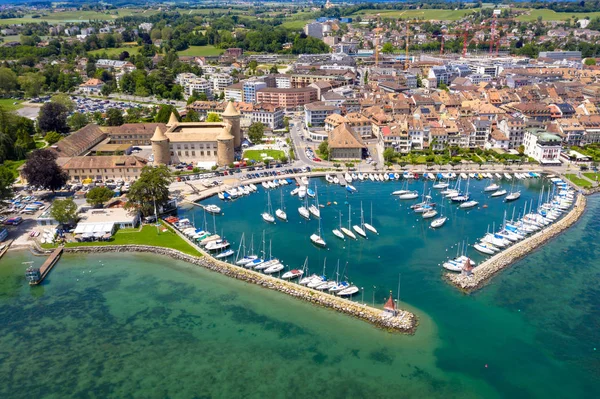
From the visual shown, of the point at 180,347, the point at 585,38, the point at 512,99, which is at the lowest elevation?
the point at 180,347

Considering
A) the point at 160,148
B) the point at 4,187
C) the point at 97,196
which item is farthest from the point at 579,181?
the point at 4,187

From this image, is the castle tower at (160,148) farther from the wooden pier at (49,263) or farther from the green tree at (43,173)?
the wooden pier at (49,263)

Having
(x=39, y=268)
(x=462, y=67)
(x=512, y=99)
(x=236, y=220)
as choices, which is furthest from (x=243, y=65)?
(x=39, y=268)

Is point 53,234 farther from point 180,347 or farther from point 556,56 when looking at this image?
point 556,56

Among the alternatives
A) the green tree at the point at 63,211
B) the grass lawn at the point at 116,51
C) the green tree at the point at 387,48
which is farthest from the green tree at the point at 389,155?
the grass lawn at the point at 116,51

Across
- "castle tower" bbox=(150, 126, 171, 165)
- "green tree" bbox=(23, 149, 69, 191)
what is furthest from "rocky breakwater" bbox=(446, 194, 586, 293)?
"green tree" bbox=(23, 149, 69, 191)

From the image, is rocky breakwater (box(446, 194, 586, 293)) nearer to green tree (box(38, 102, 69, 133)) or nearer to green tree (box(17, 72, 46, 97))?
green tree (box(38, 102, 69, 133))

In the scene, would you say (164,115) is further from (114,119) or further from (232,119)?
(232,119)
